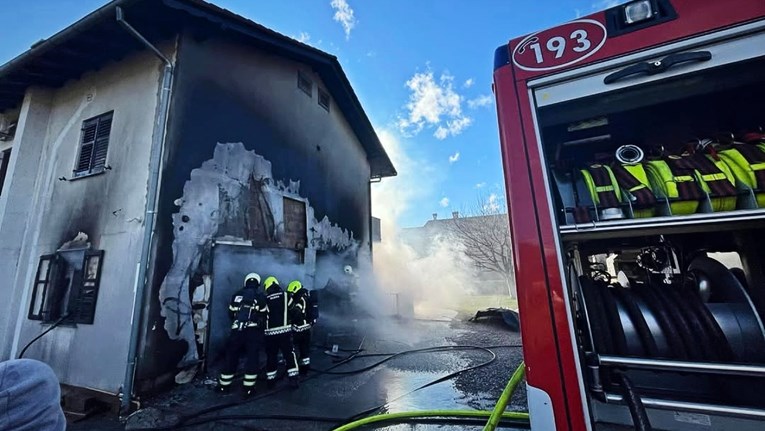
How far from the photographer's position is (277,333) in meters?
5.20

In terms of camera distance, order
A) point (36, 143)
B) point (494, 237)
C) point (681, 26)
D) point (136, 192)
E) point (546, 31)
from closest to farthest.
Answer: point (681, 26), point (546, 31), point (136, 192), point (36, 143), point (494, 237)

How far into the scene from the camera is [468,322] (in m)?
11.1

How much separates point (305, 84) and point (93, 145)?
16.9ft

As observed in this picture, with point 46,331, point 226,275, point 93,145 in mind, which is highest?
point 93,145

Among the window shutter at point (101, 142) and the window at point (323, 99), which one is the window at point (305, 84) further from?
the window shutter at point (101, 142)

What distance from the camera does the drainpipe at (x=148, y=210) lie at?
4.42 m

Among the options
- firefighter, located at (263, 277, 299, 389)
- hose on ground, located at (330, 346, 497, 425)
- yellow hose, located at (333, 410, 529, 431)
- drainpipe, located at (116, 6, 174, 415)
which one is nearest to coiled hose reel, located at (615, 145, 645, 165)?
yellow hose, located at (333, 410, 529, 431)

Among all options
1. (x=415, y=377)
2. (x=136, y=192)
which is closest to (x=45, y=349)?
(x=136, y=192)

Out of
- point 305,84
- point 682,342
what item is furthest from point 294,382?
point 305,84

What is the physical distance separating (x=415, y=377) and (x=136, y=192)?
18.3 feet

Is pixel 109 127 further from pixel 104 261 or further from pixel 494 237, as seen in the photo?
pixel 494 237

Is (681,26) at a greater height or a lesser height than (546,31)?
lesser

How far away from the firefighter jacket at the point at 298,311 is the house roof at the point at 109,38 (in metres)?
5.32

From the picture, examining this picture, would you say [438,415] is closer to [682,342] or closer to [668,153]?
[682,342]
